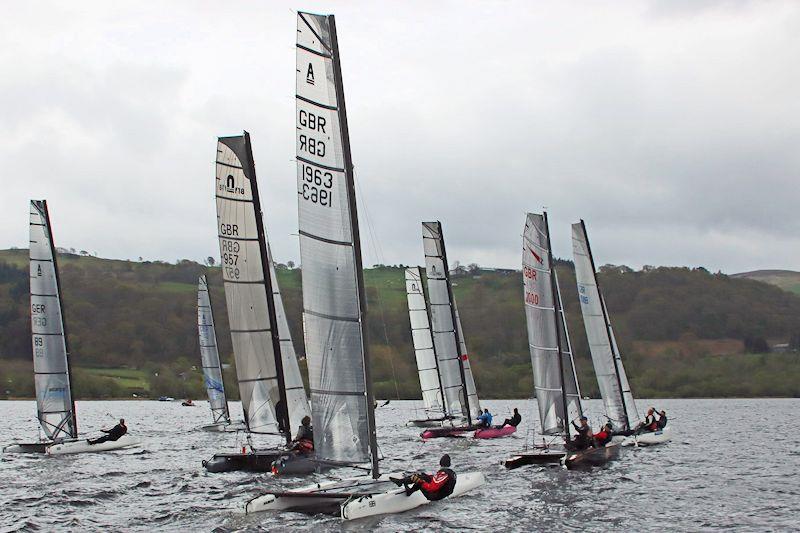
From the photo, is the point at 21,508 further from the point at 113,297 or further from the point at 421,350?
the point at 113,297

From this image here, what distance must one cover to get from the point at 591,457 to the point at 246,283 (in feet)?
39.8

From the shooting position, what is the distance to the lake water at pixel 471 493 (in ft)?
74.2

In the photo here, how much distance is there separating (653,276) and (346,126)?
131 meters

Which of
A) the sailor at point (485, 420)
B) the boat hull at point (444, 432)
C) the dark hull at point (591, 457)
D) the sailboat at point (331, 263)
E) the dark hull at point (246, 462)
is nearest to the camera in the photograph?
the sailboat at point (331, 263)

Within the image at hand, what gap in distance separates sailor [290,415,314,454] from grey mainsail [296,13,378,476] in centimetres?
590

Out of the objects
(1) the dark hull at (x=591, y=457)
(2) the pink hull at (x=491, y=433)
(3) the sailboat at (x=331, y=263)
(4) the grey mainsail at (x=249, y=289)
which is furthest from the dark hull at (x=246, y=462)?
(2) the pink hull at (x=491, y=433)

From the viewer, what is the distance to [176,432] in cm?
5725

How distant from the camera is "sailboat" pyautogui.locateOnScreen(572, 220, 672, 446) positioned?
39938 millimetres

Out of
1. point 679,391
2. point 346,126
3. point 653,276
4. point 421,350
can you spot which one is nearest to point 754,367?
point 679,391

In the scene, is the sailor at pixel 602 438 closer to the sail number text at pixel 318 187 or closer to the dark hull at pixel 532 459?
the dark hull at pixel 532 459

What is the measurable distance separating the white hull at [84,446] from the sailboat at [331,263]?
64.5 ft

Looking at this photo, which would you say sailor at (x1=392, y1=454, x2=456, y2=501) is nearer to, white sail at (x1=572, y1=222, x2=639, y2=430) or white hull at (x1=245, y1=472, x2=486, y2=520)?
white hull at (x1=245, y1=472, x2=486, y2=520)

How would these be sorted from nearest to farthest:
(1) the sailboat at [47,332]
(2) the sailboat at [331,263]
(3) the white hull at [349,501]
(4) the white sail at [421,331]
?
(3) the white hull at [349,501] → (2) the sailboat at [331,263] → (1) the sailboat at [47,332] → (4) the white sail at [421,331]

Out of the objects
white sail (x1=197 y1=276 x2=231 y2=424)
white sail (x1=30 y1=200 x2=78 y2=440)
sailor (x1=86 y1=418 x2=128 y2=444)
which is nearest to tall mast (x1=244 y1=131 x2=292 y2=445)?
sailor (x1=86 y1=418 x2=128 y2=444)
